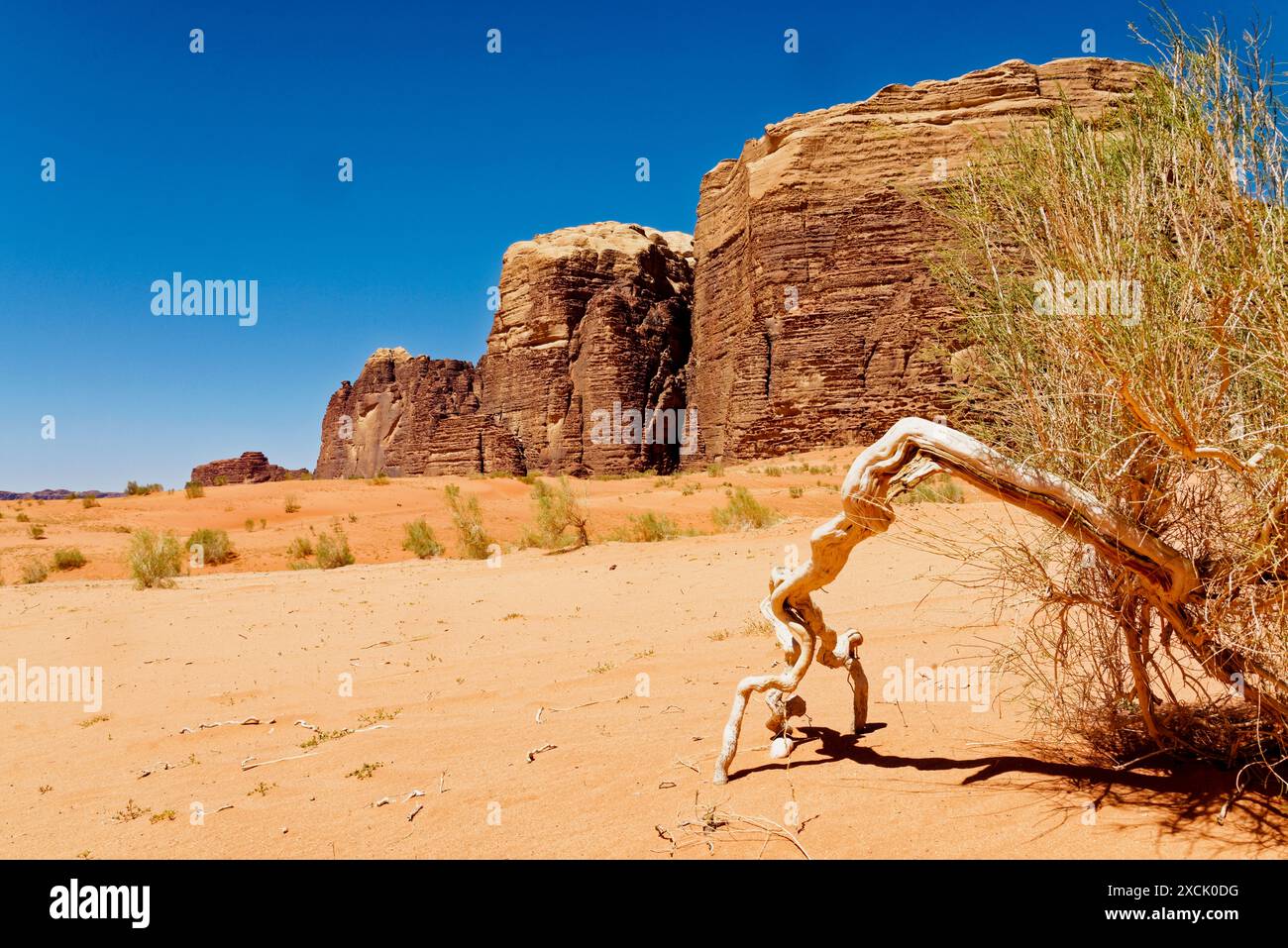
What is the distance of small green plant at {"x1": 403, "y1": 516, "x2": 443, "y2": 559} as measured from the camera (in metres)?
17.7

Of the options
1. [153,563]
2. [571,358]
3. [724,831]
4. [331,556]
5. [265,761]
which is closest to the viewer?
[724,831]

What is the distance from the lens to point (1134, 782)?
3.29 meters

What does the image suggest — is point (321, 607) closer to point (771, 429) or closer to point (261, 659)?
point (261, 659)

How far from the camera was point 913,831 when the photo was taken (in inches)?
116

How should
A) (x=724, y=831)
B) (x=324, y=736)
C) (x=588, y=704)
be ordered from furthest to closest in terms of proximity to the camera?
(x=588, y=704) → (x=324, y=736) → (x=724, y=831)

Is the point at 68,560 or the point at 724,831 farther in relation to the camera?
the point at 68,560

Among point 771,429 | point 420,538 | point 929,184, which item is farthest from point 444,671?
point 929,184

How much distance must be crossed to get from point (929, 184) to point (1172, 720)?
103 feet

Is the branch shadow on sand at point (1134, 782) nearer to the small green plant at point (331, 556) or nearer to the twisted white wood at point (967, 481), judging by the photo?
the twisted white wood at point (967, 481)

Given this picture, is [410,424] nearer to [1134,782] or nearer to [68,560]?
[68,560]

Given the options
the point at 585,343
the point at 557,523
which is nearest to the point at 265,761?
the point at 557,523

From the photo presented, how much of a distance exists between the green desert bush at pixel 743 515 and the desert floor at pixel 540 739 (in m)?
4.66

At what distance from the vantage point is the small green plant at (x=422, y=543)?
58.0 feet

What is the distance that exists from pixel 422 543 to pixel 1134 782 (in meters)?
Result: 16.3
